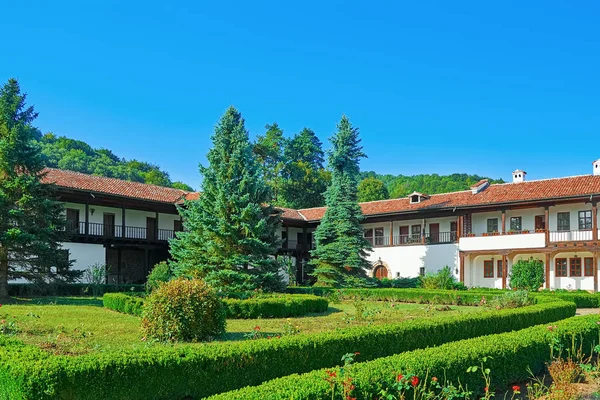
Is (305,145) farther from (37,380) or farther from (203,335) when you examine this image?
(37,380)

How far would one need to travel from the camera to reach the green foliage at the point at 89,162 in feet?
174

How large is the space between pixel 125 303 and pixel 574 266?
22.3m

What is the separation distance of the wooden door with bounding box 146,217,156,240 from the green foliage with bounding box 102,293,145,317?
13117 millimetres

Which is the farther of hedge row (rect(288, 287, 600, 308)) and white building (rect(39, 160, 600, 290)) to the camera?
white building (rect(39, 160, 600, 290))

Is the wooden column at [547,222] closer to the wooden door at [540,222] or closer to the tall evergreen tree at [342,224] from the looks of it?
the wooden door at [540,222]

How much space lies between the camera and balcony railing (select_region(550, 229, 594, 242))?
26.7 meters

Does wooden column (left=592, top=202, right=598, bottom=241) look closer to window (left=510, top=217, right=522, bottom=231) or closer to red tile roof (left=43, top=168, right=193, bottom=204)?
window (left=510, top=217, right=522, bottom=231)

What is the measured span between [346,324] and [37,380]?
8.85 meters

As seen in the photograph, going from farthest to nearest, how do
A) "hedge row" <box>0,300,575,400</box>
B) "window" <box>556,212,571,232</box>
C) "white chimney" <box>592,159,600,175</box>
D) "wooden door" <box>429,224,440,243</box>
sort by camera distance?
1. "wooden door" <box>429,224,440,243</box>
2. "white chimney" <box>592,159,600,175</box>
3. "window" <box>556,212,571,232</box>
4. "hedge row" <box>0,300,575,400</box>

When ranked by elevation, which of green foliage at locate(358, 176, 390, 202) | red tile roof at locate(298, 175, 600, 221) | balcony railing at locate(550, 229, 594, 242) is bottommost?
balcony railing at locate(550, 229, 594, 242)

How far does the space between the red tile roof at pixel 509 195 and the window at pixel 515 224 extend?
63.3 inches

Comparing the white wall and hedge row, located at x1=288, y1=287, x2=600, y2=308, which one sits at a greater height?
the white wall

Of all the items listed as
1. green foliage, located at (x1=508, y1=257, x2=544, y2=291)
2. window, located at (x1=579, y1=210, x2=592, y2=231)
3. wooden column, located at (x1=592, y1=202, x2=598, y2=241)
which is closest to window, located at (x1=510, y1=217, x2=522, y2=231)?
window, located at (x1=579, y1=210, x2=592, y2=231)

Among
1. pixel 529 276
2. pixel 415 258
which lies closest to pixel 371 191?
pixel 415 258
